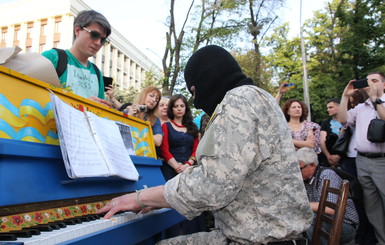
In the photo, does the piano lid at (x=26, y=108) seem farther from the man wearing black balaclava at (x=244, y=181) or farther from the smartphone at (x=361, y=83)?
the smartphone at (x=361, y=83)

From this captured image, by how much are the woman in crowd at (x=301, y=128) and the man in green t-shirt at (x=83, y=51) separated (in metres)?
3.23

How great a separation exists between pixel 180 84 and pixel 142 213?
37.6 feet

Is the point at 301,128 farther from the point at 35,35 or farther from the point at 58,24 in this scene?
the point at 35,35

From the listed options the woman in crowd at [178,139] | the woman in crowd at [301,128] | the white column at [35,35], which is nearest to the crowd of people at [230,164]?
the woman in crowd at [178,139]

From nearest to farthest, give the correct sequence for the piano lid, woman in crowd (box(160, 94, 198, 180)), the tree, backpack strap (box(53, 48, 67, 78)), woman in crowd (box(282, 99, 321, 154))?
the piano lid → backpack strap (box(53, 48, 67, 78)) → woman in crowd (box(160, 94, 198, 180)) → woman in crowd (box(282, 99, 321, 154)) → the tree

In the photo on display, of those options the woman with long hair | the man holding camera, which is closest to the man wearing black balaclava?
the woman with long hair

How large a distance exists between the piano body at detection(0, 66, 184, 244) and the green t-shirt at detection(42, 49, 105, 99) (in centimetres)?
69

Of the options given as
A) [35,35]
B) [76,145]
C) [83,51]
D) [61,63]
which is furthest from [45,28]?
[76,145]

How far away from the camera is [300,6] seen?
15.3 meters

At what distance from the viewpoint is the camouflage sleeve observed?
143cm

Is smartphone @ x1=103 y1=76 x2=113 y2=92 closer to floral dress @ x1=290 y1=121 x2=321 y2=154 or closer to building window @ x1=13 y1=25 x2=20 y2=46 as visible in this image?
floral dress @ x1=290 y1=121 x2=321 y2=154

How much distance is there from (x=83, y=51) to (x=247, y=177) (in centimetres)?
182

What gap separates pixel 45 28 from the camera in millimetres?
37781

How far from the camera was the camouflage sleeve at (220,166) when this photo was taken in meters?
1.43
